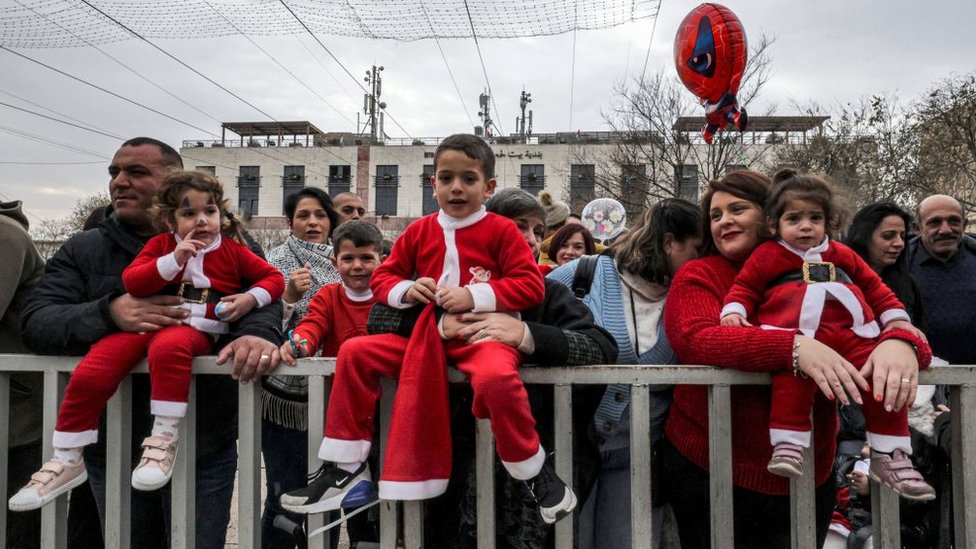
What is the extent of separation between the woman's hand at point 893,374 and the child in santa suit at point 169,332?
6.85 feet

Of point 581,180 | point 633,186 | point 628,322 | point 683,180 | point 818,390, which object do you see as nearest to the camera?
point 818,390

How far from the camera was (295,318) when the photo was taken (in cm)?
324

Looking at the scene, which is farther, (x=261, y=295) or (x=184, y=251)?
(x=261, y=295)

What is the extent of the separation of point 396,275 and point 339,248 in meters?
0.77

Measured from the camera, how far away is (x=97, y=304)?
2.20 meters

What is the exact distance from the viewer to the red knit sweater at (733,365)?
189cm

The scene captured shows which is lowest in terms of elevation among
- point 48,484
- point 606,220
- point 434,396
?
point 48,484

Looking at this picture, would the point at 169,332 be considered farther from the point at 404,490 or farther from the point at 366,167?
the point at 366,167

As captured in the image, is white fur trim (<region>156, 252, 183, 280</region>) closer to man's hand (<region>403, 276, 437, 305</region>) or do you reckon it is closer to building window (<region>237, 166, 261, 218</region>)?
man's hand (<region>403, 276, 437, 305</region>)

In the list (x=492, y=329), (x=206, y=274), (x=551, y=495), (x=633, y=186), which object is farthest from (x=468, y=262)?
(x=633, y=186)

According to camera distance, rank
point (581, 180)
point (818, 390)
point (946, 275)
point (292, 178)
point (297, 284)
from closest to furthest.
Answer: point (818, 390), point (297, 284), point (946, 275), point (581, 180), point (292, 178)

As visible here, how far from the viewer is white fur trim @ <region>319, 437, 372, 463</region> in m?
1.87

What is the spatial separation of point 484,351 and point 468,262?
37 cm

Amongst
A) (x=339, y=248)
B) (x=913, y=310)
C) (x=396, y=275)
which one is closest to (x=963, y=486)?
(x=913, y=310)
